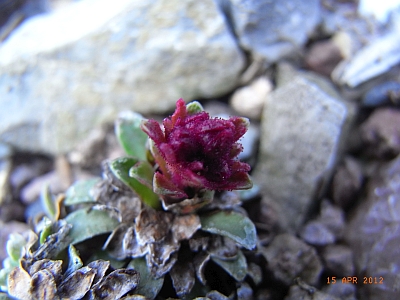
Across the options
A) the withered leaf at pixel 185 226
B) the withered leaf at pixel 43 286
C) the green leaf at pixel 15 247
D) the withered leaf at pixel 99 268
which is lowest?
the withered leaf at pixel 185 226

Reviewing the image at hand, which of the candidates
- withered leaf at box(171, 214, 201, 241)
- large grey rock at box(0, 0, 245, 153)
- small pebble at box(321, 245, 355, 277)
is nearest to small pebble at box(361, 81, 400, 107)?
large grey rock at box(0, 0, 245, 153)

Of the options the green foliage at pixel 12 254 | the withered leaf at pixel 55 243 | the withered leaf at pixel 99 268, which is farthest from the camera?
the green foliage at pixel 12 254

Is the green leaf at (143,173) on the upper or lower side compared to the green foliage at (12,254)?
upper

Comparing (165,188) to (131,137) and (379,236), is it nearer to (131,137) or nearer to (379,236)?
(131,137)

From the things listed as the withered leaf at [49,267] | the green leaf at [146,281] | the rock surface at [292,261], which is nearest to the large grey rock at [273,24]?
the rock surface at [292,261]

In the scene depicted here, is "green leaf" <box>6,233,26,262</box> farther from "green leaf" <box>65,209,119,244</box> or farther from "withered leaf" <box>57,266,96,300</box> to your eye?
"withered leaf" <box>57,266,96,300</box>

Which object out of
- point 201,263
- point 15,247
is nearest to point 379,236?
point 201,263

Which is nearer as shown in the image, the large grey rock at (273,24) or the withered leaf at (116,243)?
the withered leaf at (116,243)
